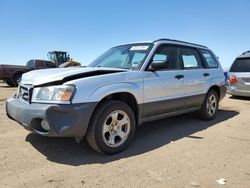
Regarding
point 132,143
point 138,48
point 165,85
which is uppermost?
point 138,48

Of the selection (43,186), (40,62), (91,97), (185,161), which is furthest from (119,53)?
(40,62)

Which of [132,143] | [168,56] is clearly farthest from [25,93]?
[168,56]

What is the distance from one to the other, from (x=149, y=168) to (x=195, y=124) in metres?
2.84

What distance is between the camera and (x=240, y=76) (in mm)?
9688

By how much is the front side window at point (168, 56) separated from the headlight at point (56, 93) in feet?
6.01

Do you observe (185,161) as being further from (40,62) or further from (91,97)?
(40,62)

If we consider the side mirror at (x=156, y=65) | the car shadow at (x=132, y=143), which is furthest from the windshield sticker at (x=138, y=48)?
the car shadow at (x=132, y=143)

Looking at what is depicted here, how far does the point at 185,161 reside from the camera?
376 centimetres

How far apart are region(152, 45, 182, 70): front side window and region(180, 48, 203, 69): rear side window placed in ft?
0.83

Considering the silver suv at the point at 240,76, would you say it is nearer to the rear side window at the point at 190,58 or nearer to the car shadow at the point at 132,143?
the car shadow at the point at 132,143

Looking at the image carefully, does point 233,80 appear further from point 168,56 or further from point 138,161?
point 138,161

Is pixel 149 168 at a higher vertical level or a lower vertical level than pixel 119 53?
lower

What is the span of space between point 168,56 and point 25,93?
276 centimetres

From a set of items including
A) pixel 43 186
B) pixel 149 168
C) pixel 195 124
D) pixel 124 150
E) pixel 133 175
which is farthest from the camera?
pixel 195 124
